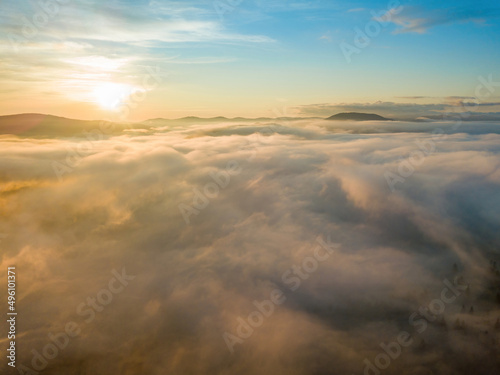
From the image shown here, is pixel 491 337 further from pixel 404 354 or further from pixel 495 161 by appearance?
pixel 495 161

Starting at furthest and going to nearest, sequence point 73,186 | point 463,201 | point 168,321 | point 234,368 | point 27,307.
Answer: point 73,186, point 463,201, point 27,307, point 168,321, point 234,368

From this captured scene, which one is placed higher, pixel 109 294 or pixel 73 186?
pixel 73 186

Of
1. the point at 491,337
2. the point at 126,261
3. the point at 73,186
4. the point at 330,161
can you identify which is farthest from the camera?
the point at 330,161

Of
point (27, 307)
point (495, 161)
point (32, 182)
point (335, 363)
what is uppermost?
point (32, 182)

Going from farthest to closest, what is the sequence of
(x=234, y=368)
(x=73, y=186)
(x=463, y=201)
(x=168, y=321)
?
(x=73, y=186) < (x=463, y=201) < (x=168, y=321) < (x=234, y=368)

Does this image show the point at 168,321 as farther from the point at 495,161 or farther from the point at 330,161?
the point at 495,161

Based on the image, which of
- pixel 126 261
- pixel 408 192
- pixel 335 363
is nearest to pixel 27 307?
pixel 126 261

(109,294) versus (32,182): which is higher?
(32,182)

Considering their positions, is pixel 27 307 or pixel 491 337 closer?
pixel 491 337

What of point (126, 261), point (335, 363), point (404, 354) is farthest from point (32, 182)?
point (404, 354)
